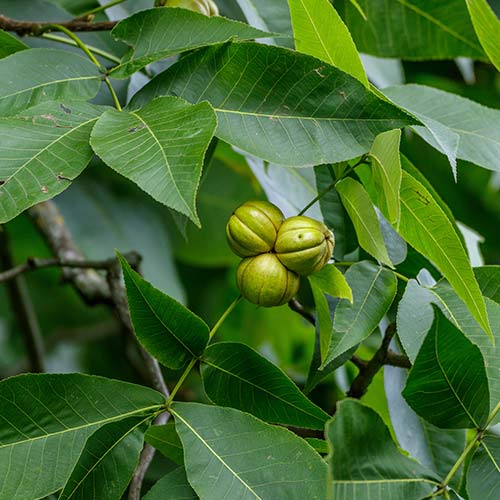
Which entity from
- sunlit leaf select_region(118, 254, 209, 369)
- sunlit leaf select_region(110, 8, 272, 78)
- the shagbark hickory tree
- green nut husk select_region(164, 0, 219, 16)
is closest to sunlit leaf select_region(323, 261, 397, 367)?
the shagbark hickory tree

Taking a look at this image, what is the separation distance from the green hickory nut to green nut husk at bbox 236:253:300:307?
1 centimetres

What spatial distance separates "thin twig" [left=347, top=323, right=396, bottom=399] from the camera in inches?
38.1

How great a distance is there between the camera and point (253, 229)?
2.86ft

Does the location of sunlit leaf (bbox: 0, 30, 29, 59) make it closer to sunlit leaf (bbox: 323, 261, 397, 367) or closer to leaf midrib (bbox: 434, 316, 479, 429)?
sunlit leaf (bbox: 323, 261, 397, 367)

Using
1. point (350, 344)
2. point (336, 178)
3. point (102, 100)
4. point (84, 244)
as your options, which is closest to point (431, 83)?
point (84, 244)

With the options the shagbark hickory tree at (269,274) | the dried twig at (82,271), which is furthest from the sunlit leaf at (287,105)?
the dried twig at (82,271)

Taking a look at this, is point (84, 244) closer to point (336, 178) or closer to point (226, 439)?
point (336, 178)

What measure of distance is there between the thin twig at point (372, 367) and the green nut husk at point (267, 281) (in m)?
0.15

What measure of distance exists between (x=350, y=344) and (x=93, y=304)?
83cm

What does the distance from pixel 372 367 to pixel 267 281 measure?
0.22m

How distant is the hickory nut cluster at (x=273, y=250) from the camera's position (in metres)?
0.85

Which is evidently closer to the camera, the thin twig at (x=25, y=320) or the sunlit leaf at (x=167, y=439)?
the sunlit leaf at (x=167, y=439)

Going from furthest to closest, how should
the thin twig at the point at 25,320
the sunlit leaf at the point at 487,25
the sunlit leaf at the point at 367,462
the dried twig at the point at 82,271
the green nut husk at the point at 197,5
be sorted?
the thin twig at the point at 25,320 → the dried twig at the point at 82,271 → the green nut husk at the point at 197,5 → the sunlit leaf at the point at 487,25 → the sunlit leaf at the point at 367,462

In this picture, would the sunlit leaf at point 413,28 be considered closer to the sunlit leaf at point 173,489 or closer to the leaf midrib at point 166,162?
the leaf midrib at point 166,162
